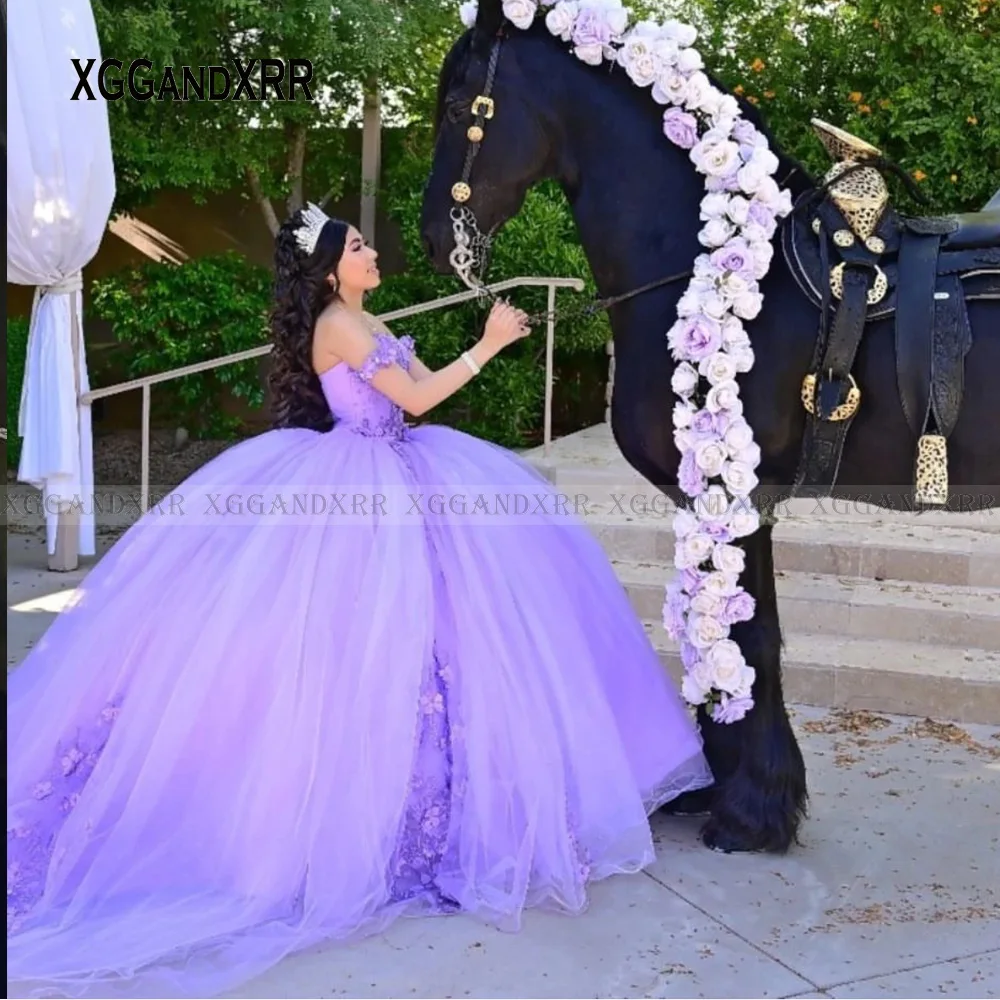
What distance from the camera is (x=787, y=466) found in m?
3.00

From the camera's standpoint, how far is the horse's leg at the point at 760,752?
3094 millimetres

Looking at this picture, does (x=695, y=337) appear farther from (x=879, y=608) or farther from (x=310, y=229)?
(x=879, y=608)

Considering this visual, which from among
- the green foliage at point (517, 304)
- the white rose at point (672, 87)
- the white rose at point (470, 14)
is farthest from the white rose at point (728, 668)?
the green foliage at point (517, 304)

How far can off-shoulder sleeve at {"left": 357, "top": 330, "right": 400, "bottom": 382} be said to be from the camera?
319cm

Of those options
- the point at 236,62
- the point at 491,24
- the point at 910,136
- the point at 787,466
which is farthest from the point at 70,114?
the point at 910,136

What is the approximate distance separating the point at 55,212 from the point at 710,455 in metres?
3.90

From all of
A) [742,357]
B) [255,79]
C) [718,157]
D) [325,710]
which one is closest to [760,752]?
[742,357]

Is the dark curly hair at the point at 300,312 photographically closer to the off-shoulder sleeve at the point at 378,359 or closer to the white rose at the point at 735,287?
the off-shoulder sleeve at the point at 378,359

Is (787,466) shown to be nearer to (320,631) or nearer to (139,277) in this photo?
(320,631)

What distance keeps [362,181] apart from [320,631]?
6.44 meters

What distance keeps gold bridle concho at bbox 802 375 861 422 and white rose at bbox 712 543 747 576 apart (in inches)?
15.1

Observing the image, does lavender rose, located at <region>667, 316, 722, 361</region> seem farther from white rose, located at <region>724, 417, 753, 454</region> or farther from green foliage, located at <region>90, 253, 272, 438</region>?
green foliage, located at <region>90, 253, 272, 438</region>

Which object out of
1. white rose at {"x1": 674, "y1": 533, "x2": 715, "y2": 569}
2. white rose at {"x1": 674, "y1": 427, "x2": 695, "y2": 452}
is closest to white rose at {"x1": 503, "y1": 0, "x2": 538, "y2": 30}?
white rose at {"x1": 674, "y1": 427, "x2": 695, "y2": 452}

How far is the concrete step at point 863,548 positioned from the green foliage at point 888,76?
234 cm
